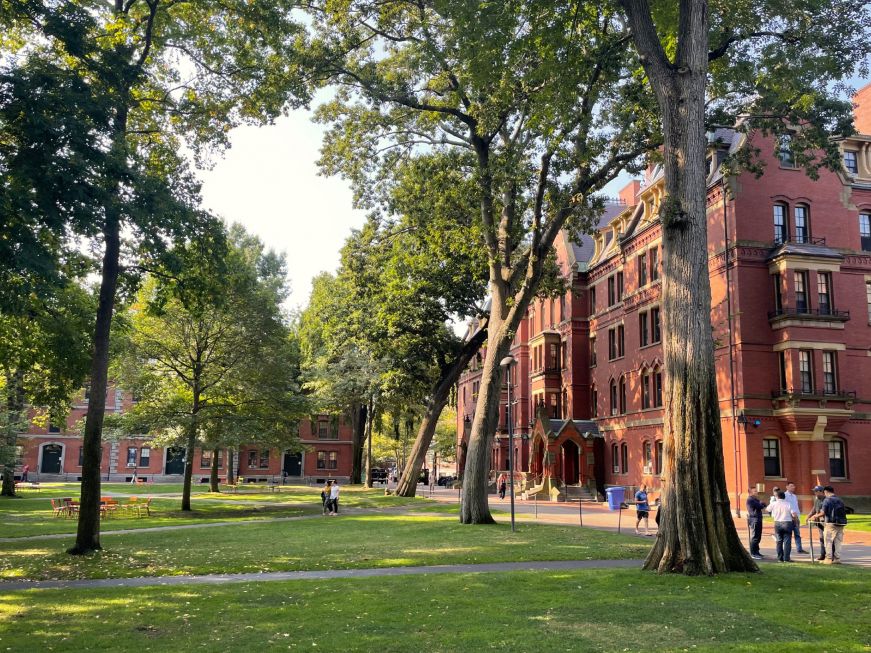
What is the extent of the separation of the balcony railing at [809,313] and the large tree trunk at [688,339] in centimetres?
1967

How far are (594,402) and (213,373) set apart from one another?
24.5 meters

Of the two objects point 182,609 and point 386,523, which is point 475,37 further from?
point 386,523

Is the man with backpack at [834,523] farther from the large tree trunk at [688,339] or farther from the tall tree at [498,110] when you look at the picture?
the tall tree at [498,110]

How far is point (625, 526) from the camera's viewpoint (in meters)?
24.3

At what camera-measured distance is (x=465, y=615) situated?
9547 mm

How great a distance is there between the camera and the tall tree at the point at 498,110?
59.0 ft

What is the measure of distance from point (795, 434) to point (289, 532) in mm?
21521

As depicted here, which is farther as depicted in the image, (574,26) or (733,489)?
(733,489)

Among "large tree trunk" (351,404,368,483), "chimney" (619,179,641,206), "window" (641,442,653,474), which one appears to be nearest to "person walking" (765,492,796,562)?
"window" (641,442,653,474)

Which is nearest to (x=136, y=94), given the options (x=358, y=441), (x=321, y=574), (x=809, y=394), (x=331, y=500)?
(x=321, y=574)

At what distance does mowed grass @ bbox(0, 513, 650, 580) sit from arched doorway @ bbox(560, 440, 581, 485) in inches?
889

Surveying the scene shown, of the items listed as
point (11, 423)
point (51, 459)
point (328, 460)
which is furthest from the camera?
point (328, 460)

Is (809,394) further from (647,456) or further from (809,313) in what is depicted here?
(647,456)

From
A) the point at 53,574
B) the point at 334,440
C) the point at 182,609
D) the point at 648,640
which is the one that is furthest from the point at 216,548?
the point at 334,440
